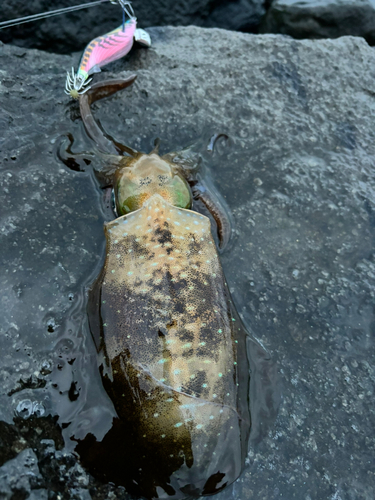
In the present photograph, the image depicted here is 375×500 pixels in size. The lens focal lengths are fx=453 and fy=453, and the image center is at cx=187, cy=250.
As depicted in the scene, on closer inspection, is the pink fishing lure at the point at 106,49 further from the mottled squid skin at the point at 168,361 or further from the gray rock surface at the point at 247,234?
the mottled squid skin at the point at 168,361

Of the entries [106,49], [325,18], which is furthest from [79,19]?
[325,18]

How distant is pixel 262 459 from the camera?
2.24m

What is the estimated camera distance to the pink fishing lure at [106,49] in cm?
344

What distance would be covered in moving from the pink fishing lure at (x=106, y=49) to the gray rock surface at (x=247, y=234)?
106 mm

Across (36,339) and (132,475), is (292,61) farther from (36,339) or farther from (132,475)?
(132,475)

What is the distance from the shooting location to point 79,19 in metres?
4.54

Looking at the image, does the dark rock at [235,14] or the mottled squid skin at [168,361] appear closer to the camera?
the mottled squid skin at [168,361]

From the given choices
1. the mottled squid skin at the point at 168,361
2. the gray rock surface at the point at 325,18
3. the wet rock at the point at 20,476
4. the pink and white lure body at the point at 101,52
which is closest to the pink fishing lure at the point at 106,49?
the pink and white lure body at the point at 101,52

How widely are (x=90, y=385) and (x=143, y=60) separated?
2.69 metres

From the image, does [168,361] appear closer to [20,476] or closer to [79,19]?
[20,476]

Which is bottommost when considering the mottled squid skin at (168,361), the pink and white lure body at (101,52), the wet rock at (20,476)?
the wet rock at (20,476)

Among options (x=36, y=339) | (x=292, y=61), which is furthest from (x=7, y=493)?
(x=292, y=61)

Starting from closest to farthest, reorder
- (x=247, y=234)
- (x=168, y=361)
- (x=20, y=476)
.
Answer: (x=20, y=476) < (x=168, y=361) < (x=247, y=234)

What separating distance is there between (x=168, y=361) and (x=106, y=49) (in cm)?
258
